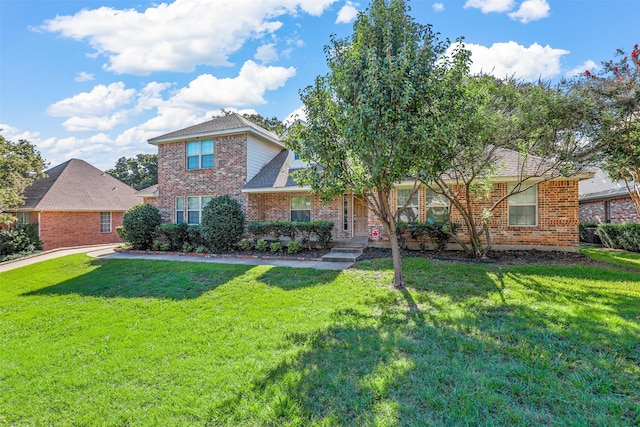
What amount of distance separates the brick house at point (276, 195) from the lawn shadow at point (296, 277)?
427 centimetres

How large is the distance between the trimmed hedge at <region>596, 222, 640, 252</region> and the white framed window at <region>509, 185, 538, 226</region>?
5561 mm

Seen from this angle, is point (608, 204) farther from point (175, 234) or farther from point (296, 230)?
point (175, 234)

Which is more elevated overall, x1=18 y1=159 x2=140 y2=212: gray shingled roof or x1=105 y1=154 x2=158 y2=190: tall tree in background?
x1=105 y1=154 x2=158 y2=190: tall tree in background

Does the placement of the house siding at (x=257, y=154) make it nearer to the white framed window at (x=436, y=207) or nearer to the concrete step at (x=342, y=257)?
the concrete step at (x=342, y=257)

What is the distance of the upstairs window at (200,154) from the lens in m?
14.8

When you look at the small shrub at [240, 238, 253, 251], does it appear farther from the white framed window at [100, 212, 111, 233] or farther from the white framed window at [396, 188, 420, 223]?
the white framed window at [100, 212, 111, 233]

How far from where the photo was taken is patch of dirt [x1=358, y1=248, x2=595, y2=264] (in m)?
9.14

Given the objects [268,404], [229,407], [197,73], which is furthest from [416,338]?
[197,73]

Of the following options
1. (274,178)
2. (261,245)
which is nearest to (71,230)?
(274,178)

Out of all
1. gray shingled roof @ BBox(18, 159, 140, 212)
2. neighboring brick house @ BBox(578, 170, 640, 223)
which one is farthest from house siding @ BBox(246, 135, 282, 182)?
neighboring brick house @ BBox(578, 170, 640, 223)

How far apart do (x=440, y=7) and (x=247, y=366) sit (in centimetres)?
899

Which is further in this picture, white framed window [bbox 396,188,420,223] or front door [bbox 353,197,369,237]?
front door [bbox 353,197,369,237]

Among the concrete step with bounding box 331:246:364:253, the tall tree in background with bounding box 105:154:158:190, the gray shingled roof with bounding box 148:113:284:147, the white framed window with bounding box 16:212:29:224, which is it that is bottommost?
the concrete step with bounding box 331:246:364:253

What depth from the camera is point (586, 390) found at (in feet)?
9.78
